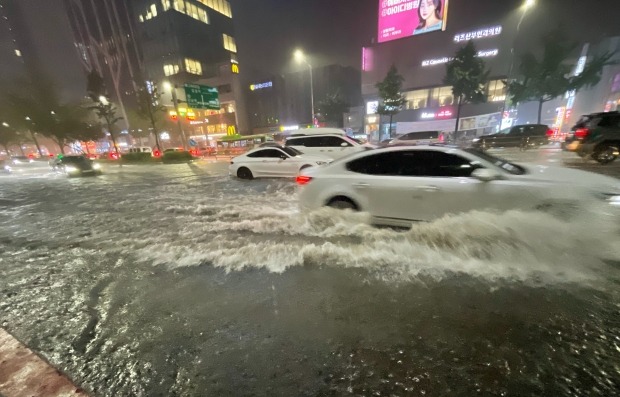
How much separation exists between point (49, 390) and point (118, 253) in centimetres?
288

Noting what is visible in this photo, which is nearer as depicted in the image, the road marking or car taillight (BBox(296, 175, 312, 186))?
the road marking

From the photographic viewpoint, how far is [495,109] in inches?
1505

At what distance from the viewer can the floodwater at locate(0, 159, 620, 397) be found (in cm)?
195

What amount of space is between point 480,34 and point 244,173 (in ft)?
154

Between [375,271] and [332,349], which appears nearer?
[332,349]

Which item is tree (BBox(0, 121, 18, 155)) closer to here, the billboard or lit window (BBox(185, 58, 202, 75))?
lit window (BBox(185, 58, 202, 75))

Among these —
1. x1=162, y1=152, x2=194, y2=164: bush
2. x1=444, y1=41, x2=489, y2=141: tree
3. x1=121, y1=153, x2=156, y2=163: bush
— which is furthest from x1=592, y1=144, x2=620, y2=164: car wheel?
x1=121, y1=153, x2=156, y2=163: bush

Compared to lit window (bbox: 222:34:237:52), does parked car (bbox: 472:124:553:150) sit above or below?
below

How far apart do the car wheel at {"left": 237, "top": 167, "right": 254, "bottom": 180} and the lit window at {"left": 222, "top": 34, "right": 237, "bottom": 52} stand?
2903 inches

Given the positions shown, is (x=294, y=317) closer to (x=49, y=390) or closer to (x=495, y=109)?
(x=49, y=390)

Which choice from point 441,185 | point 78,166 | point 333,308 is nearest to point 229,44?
point 78,166

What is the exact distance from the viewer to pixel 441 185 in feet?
12.9

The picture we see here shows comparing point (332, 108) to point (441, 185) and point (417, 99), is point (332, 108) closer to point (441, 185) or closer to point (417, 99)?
point (417, 99)

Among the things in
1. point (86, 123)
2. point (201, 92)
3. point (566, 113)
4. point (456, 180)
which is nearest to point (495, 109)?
point (566, 113)
